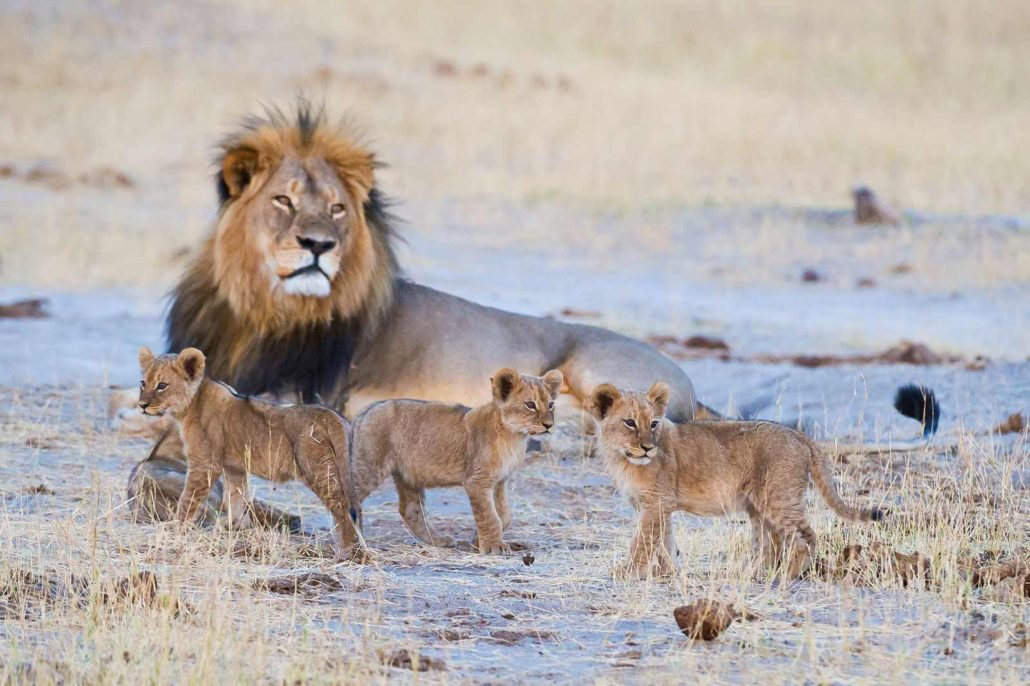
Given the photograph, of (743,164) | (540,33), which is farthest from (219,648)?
(540,33)

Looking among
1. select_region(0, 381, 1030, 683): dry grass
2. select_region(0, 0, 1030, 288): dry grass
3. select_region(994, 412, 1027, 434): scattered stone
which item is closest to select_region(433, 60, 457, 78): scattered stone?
A: select_region(0, 0, 1030, 288): dry grass

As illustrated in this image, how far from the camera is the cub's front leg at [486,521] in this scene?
596cm

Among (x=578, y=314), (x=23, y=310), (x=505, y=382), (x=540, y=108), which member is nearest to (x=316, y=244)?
(x=505, y=382)

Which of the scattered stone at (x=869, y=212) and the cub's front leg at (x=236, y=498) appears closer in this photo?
the cub's front leg at (x=236, y=498)

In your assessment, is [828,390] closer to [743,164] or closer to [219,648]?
[219,648]

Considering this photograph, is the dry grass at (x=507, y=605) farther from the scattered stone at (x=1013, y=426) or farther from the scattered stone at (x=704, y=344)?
the scattered stone at (x=704, y=344)

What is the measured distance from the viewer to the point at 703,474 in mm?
5543

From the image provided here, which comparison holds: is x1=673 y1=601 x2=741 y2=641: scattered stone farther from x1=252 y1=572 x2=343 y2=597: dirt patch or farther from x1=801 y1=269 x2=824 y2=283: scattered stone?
x1=801 y1=269 x2=824 y2=283: scattered stone

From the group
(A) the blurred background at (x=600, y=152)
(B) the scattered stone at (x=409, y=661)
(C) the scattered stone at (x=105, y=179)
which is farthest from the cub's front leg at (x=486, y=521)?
(C) the scattered stone at (x=105, y=179)

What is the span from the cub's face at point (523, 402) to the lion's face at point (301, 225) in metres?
1.94

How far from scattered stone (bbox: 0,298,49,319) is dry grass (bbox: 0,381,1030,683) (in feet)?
17.2

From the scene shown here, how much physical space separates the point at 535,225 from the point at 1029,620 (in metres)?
15.3

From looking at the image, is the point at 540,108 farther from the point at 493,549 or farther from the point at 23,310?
the point at 493,549

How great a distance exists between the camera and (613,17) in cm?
3978
